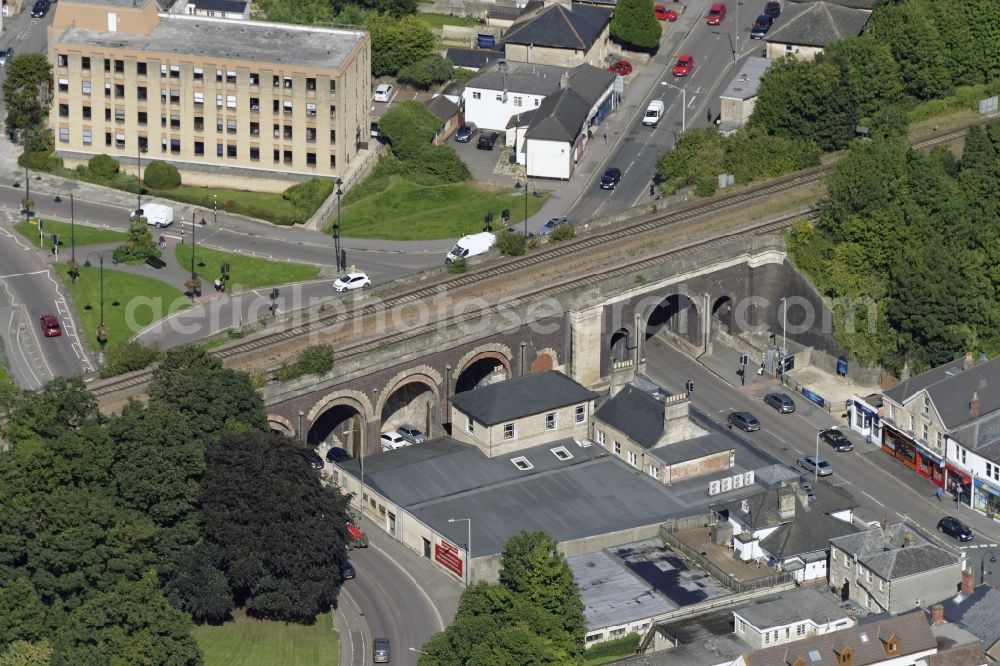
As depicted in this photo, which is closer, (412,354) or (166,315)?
(412,354)

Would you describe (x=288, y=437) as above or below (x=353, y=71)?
below

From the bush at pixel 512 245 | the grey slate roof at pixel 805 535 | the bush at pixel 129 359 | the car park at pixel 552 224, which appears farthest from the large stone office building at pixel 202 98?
the grey slate roof at pixel 805 535

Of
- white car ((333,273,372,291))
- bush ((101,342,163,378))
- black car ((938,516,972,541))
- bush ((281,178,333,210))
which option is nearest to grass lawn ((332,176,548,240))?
bush ((281,178,333,210))

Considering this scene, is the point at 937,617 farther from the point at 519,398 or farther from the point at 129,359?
the point at 129,359

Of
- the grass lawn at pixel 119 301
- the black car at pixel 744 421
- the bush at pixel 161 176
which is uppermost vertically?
the bush at pixel 161 176

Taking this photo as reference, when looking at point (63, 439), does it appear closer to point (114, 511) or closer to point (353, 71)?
point (114, 511)

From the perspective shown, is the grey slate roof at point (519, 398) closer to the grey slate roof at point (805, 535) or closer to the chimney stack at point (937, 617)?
the grey slate roof at point (805, 535)

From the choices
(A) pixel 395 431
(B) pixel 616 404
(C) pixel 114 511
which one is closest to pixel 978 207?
(B) pixel 616 404
